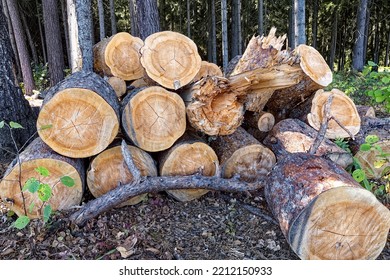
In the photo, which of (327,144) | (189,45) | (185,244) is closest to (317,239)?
(185,244)

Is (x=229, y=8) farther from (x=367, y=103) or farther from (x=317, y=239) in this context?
(x=317, y=239)

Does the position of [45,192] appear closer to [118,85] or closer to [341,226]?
[118,85]

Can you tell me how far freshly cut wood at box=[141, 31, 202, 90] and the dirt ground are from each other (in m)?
1.22

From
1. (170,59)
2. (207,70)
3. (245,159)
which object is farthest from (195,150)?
(207,70)

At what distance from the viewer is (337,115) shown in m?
3.79

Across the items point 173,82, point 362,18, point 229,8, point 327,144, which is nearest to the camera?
point 173,82

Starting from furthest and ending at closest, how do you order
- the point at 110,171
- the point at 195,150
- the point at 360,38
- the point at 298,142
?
the point at 360,38 < the point at 298,142 < the point at 195,150 < the point at 110,171

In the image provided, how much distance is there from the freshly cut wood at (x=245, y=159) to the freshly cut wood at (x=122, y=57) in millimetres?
1437

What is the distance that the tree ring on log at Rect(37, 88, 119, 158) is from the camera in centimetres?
265

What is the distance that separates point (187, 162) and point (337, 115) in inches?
80.9

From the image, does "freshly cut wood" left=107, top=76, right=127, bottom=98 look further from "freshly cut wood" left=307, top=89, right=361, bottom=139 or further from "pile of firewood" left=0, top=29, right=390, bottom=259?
"freshly cut wood" left=307, top=89, right=361, bottom=139

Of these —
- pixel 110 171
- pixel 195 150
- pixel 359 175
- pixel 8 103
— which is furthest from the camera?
pixel 8 103
